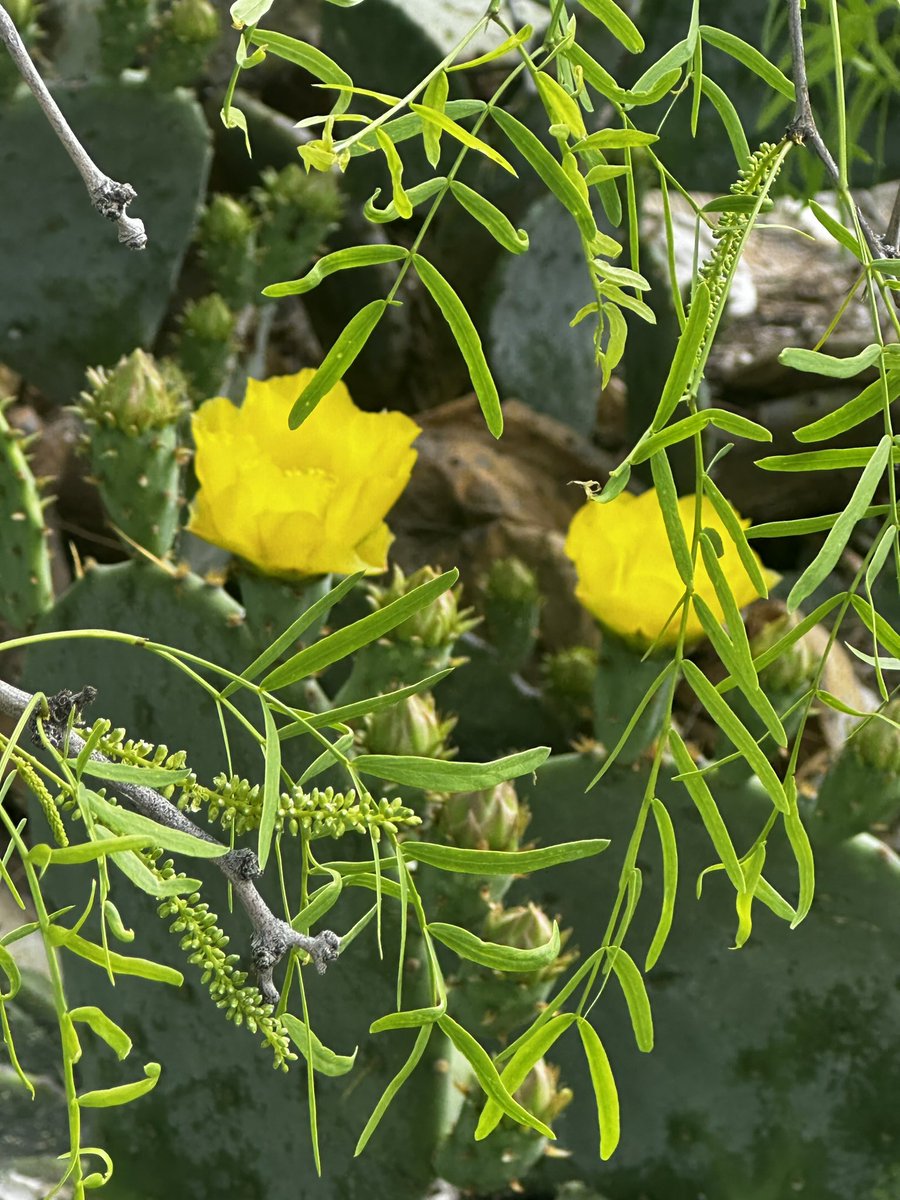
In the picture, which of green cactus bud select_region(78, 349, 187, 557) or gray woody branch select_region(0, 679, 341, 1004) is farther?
green cactus bud select_region(78, 349, 187, 557)

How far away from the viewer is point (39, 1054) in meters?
1.08

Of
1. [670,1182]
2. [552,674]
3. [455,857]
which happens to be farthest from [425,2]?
[455,857]

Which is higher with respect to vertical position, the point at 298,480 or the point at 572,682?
the point at 298,480

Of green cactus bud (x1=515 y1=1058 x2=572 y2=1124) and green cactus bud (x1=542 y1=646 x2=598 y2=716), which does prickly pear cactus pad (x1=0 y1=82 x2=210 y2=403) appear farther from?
green cactus bud (x1=515 y1=1058 x2=572 y2=1124)

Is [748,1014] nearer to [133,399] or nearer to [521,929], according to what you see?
[521,929]

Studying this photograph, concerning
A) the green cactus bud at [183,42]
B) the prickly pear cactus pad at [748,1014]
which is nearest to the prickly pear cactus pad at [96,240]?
the green cactus bud at [183,42]

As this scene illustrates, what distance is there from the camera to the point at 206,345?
4.40 ft

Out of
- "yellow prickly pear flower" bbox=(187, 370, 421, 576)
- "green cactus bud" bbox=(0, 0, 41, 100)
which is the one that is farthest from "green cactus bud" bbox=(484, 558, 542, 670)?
"green cactus bud" bbox=(0, 0, 41, 100)

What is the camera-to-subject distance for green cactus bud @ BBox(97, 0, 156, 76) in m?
1.32

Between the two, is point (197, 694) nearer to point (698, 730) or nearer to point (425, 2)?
point (698, 730)

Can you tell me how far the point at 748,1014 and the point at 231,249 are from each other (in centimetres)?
88

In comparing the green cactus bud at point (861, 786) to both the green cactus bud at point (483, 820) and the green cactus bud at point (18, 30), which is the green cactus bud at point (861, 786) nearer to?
the green cactus bud at point (483, 820)

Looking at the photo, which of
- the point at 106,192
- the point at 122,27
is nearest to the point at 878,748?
the point at 106,192

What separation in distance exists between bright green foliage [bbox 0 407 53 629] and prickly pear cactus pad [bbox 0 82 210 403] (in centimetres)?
51
